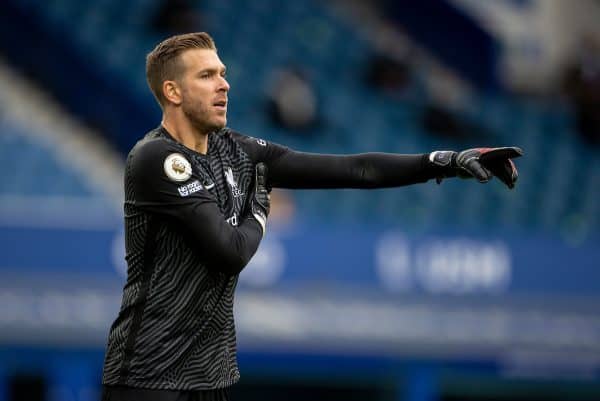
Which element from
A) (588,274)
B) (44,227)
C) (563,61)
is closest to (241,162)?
(44,227)

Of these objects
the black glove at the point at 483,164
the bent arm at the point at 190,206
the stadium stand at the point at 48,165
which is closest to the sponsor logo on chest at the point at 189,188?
the bent arm at the point at 190,206

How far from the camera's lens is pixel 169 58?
153 inches

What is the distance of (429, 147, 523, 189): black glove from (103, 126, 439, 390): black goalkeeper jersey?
663 mm

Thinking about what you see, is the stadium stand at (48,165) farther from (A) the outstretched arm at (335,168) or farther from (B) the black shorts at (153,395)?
(B) the black shorts at (153,395)

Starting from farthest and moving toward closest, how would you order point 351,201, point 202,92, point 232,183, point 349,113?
point 349,113 < point 351,201 < point 232,183 < point 202,92

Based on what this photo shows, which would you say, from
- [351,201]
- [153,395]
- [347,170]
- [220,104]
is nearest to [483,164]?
[347,170]

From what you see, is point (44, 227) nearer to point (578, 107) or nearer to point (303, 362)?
point (303, 362)

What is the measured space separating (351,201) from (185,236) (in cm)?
665

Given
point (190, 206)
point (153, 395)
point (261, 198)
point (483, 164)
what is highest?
point (483, 164)

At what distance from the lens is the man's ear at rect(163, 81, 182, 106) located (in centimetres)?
389

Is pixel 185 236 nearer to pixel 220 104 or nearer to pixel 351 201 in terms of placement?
pixel 220 104

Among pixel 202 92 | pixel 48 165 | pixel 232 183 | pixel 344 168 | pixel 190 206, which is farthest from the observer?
pixel 48 165

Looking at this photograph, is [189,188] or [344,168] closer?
[189,188]

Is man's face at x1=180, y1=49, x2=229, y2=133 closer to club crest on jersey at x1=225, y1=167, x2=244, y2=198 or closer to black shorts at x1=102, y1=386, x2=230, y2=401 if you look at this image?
club crest on jersey at x1=225, y1=167, x2=244, y2=198
